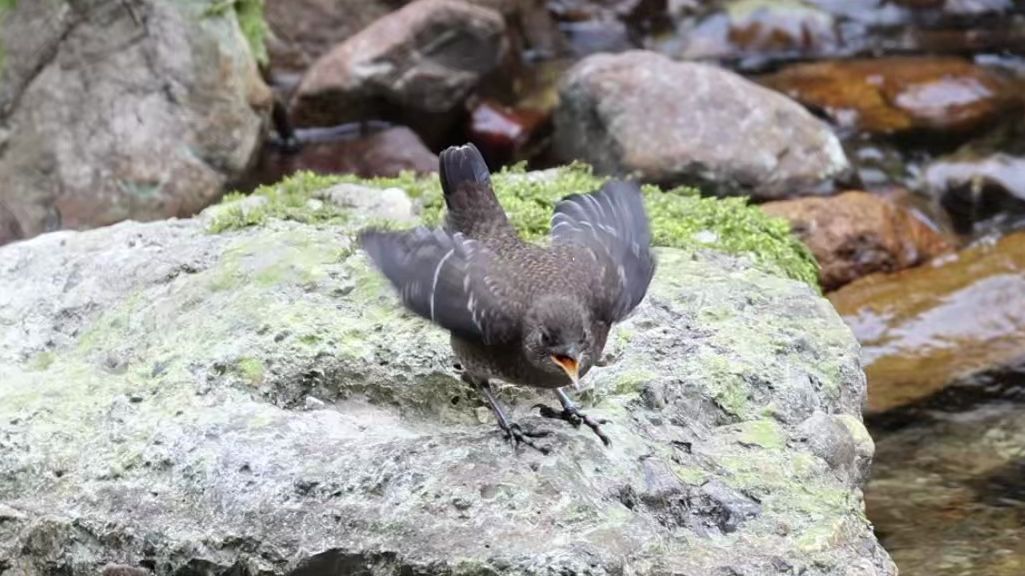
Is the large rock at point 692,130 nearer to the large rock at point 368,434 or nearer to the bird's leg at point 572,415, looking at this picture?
the large rock at point 368,434

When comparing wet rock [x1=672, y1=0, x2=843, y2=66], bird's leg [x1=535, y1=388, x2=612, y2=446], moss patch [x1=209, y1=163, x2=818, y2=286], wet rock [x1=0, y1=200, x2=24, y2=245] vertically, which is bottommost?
wet rock [x1=672, y1=0, x2=843, y2=66]

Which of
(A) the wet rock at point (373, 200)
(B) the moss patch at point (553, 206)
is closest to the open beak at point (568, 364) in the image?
(B) the moss patch at point (553, 206)

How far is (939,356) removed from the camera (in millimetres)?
7594

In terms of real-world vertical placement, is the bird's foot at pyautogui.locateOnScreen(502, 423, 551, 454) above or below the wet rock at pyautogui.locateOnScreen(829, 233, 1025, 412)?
above

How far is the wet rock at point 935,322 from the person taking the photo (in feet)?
24.2

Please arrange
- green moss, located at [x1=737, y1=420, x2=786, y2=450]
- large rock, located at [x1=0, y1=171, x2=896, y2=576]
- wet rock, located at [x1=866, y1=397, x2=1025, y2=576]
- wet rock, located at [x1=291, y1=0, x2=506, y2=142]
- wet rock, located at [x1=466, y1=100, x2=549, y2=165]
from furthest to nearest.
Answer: wet rock, located at [x1=466, y1=100, x2=549, y2=165] < wet rock, located at [x1=291, y1=0, x2=506, y2=142] < wet rock, located at [x1=866, y1=397, x2=1025, y2=576] < green moss, located at [x1=737, y1=420, x2=786, y2=450] < large rock, located at [x1=0, y1=171, x2=896, y2=576]

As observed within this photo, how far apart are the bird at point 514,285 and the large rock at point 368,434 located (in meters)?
0.23

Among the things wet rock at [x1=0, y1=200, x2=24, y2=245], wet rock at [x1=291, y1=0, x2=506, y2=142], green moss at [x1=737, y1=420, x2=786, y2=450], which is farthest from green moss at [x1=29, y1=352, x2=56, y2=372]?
wet rock at [x1=291, y1=0, x2=506, y2=142]

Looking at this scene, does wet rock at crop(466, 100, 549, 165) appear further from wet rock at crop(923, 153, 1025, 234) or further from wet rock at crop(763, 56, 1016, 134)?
wet rock at crop(923, 153, 1025, 234)

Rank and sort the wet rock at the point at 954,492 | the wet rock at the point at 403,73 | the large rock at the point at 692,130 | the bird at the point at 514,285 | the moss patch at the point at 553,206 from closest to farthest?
the bird at the point at 514,285
the moss patch at the point at 553,206
the wet rock at the point at 954,492
the large rock at the point at 692,130
the wet rock at the point at 403,73

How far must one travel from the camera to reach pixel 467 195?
13.5 ft

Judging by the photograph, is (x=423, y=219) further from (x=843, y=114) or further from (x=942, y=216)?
(x=843, y=114)

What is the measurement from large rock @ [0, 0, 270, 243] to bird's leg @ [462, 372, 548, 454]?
5.37 meters

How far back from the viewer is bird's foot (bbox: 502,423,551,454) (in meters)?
3.55
